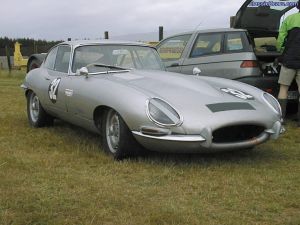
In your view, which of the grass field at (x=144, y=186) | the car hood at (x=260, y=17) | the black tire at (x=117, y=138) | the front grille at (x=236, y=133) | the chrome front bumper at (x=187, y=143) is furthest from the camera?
the car hood at (x=260, y=17)

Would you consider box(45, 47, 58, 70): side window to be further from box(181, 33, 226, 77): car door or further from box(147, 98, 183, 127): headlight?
box(147, 98, 183, 127): headlight

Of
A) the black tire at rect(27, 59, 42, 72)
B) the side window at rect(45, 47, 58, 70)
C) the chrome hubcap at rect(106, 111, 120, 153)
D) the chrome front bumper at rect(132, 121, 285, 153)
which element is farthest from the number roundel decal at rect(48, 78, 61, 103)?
the black tire at rect(27, 59, 42, 72)

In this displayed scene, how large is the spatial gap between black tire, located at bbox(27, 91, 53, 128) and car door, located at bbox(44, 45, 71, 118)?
0.47m

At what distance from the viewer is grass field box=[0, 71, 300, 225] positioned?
3480 mm

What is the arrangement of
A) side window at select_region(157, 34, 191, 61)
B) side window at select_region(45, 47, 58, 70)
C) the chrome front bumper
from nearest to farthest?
the chrome front bumper → side window at select_region(45, 47, 58, 70) → side window at select_region(157, 34, 191, 61)

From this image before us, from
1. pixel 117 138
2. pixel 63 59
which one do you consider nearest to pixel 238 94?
pixel 117 138

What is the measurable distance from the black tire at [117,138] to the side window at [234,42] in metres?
3.14

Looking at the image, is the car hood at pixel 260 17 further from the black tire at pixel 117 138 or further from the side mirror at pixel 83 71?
the black tire at pixel 117 138

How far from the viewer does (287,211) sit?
365 centimetres

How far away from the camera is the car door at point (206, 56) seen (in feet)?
26.0

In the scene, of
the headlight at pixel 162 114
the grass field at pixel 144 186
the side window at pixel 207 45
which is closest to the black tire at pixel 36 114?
the grass field at pixel 144 186

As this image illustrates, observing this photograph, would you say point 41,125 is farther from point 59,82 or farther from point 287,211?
point 287,211

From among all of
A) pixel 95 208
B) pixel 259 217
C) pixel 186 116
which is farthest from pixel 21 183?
pixel 259 217

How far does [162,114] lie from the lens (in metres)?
4.73
